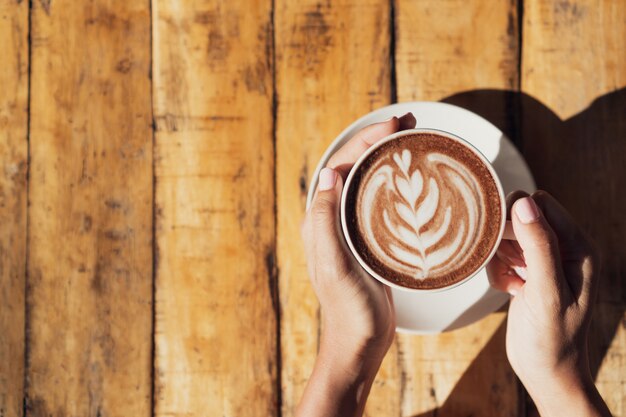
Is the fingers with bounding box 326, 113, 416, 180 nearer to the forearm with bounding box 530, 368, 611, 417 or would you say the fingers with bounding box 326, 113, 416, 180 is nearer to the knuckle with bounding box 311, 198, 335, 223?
the knuckle with bounding box 311, 198, 335, 223

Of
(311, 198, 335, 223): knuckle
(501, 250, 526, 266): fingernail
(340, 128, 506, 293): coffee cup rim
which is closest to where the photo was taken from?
(340, 128, 506, 293): coffee cup rim

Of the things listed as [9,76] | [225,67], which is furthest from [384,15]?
[9,76]

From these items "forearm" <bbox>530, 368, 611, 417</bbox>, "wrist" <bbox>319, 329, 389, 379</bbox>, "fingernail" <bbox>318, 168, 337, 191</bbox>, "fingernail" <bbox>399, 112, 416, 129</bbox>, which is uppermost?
"fingernail" <bbox>399, 112, 416, 129</bbox>

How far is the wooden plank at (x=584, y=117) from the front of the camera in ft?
3.54

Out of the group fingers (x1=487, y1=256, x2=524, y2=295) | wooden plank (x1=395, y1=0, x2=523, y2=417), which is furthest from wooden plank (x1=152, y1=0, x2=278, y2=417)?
fingers (x1=487, y1=256, x2=524, y2=295)

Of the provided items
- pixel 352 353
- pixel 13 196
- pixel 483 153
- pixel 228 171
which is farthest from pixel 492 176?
pixel 13 196

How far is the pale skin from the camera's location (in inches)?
35.2

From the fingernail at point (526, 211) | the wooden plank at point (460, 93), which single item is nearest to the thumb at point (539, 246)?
the fingernail at point (526, 211)

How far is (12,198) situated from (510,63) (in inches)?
41.3

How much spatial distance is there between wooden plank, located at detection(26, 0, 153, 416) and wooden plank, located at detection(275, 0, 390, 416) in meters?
0.28

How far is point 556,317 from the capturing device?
908 millimetres

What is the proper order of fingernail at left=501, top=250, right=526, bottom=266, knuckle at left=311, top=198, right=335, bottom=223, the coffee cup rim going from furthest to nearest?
1. fingernail at left=501, top=250, right=526, bottom=266
2. knuckle at left=311, top=198, right=335, bottom=223
3. the coffee cup rim

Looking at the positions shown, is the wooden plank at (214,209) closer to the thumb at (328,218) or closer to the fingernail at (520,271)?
the thumb at (328,218)

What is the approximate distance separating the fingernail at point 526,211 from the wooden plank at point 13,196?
96 cm
